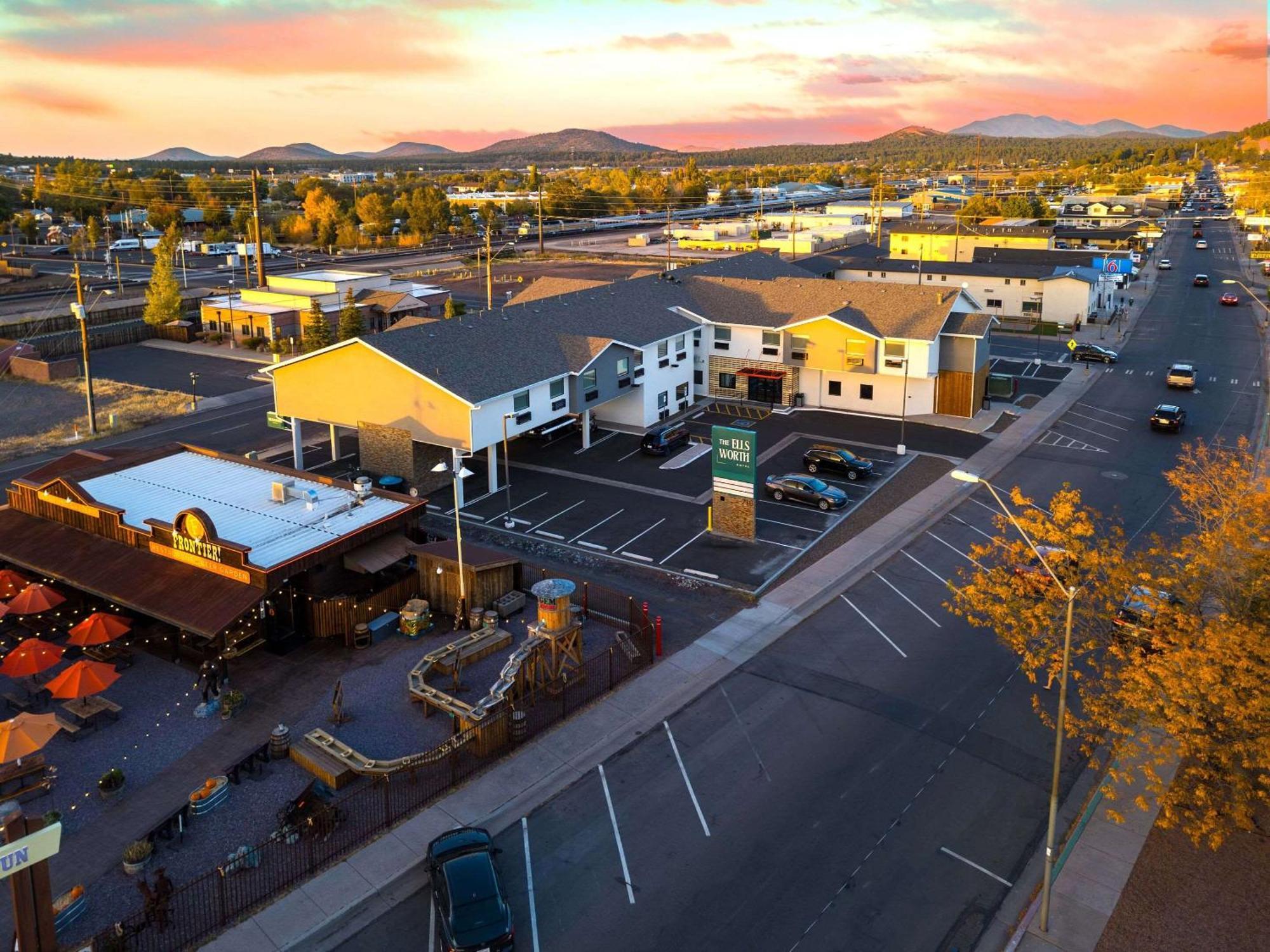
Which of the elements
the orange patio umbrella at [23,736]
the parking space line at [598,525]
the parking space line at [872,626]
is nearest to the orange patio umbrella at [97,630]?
the orange patio umbrella at [23,736]

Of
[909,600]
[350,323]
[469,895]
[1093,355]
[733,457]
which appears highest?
[350,323]

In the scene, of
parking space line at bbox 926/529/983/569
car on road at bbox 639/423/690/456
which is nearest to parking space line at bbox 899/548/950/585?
parking space line at bbox 926/529/983/569

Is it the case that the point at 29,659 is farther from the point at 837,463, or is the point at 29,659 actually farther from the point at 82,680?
the point at 837,463

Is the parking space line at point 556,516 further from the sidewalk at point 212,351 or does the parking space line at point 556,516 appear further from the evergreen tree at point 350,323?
the sidewalk at point 212,351

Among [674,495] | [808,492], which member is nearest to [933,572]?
[808,492]

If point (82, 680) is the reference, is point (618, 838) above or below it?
below

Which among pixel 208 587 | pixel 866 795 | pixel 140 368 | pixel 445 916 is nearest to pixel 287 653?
pixel 208 587
